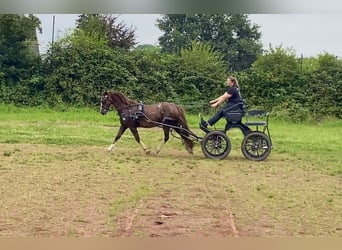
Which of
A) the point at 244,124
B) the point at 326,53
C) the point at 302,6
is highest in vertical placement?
the point at 326,53

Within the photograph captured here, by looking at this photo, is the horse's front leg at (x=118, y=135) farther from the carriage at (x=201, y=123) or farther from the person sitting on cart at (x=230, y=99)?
the person sitting on cart at (x=230, y=99)

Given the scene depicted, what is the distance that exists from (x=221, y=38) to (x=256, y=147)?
4.51ft

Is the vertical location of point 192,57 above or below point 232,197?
above

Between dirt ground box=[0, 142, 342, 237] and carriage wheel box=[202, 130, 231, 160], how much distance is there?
62 millimetres

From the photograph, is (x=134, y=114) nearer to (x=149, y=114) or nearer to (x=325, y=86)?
(x=149, y=114)

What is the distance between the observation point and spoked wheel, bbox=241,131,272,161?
13.2 feet

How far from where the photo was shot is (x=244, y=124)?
12.8 feet

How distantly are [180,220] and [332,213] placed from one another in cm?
73

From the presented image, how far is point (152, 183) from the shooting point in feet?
10.7

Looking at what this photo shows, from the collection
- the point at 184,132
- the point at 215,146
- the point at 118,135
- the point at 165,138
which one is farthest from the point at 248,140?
the point at 118,135

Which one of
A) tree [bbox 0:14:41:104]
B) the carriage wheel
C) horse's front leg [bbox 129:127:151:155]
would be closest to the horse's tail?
the carriage wheel

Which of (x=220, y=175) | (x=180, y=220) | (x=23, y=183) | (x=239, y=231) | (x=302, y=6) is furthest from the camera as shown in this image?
(x=220, y=175)

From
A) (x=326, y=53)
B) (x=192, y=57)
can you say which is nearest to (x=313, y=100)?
(x=326, y=53)

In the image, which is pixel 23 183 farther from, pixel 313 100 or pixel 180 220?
pixel 313 100
